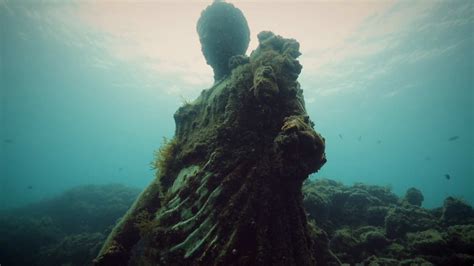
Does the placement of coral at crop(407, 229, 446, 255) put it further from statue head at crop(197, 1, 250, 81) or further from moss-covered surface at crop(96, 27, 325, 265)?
statue head at crop(197, 1, 250, 81)

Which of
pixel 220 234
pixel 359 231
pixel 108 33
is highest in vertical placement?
pixel 108 33

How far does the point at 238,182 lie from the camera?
139 inches

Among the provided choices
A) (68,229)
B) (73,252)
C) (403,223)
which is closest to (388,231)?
(403,223)

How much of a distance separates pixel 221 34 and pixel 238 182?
12.6ft

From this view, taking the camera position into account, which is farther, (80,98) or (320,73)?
(80,98)

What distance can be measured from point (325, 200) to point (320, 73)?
3115 centimetres

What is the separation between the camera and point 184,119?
17.6 feet

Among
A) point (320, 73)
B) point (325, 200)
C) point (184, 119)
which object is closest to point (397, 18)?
point (320, 73)

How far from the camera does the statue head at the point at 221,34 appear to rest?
603cm

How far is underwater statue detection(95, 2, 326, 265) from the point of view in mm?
3150

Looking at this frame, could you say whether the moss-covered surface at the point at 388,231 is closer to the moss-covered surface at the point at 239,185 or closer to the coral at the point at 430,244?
the coral at the point at 430,244

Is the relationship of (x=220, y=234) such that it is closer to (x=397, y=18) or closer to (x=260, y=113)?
(x=260, y=113)

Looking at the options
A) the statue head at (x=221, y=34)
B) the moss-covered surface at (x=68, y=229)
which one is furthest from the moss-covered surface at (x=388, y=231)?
the moss-covered surface at (x=68, y=229)

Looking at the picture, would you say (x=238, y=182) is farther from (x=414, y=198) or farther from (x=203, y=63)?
(x=203, y=63)
